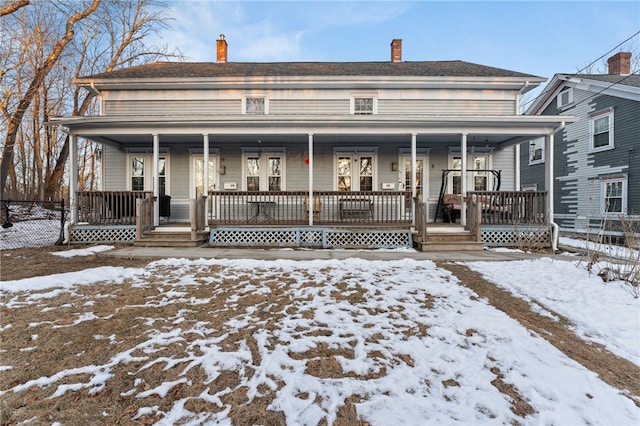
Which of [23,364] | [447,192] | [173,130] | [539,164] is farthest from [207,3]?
[539,164]

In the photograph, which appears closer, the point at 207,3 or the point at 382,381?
the point at 382,381

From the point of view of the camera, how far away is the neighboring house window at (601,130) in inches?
474

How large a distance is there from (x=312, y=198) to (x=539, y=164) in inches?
543

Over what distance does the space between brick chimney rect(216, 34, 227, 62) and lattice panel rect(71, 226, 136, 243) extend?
369 inches

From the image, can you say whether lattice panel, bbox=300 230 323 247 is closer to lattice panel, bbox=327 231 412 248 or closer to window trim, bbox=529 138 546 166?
lattice panel, bbox=327 231 412 248

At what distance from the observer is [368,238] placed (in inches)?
342

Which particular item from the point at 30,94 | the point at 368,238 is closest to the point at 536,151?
the point at 368,238

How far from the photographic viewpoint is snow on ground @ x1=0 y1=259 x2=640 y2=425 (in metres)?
2.06

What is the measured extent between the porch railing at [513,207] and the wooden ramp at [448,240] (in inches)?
20.3

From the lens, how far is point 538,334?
3.19 meters

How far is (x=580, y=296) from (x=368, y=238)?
4974 mm

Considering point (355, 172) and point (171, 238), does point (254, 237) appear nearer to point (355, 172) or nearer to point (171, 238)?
point (171, 238)

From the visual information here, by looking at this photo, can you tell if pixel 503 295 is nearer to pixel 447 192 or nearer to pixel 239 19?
pixel 447 192

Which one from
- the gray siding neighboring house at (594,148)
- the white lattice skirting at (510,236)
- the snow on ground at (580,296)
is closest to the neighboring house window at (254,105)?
the white lattice skirting at (510,236)
